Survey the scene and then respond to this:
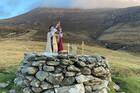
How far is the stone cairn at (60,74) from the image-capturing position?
84.4ft

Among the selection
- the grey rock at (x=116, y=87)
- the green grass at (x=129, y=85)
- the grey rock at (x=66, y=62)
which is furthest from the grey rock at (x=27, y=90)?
the green grass at (x=129, y=85)

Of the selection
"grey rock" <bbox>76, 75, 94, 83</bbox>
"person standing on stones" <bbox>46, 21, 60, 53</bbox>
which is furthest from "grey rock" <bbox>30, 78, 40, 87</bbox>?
"person standing on stones" <bbox>46, 21, 60, 53</bbox>

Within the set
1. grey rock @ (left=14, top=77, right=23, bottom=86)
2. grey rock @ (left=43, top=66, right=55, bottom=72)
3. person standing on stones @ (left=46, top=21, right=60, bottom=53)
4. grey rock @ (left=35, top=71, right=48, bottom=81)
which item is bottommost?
grey rock @ (left=14, top=77, right=23, bottom=86)

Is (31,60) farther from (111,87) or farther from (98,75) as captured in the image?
(111,87)

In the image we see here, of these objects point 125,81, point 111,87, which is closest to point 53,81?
point 111,87

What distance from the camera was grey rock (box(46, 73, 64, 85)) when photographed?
25.6 meters

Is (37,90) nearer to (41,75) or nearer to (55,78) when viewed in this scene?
(41,75)

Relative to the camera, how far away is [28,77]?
2631 centimetres

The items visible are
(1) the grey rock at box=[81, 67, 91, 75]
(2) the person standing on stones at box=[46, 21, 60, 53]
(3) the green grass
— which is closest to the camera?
(1) the grey rock at box=[81, 67, 91, 75]

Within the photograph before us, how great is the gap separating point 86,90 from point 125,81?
246 inches

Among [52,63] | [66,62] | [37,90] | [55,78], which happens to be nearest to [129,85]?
[66,62]

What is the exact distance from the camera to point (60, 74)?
25.8 metres

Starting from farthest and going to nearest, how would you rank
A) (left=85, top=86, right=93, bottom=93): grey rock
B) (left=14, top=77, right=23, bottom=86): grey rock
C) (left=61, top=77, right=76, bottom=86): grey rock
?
1. (left=14, top=77, right=23, bottom=86): grey rock
2. (left=85, top=86, right=93, bottom=93): grey rock
3. (left=61, top=77, right=76, bottom=86): grey rock

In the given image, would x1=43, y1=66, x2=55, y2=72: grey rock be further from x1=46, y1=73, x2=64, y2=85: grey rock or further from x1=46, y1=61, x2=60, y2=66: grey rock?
x1=46, y1=73, x2=64, y2=85: grey rock
